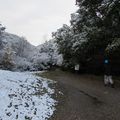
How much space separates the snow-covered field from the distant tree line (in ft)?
17.4

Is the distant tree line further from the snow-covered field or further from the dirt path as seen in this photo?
the snow-covered field

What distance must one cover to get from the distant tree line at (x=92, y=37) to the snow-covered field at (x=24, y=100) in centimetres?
530

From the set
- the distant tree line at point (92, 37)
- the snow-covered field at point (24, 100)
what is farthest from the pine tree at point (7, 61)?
the snow-covered field at point (24, 100)

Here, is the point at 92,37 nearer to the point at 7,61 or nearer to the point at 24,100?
the point at 24,100

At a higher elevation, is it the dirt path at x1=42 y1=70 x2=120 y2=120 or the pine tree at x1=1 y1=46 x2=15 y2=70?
the pine tree at x1=1 y1=46 x2=15 y2=70

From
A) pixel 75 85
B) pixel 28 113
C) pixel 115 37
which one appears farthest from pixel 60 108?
pixel 115 37

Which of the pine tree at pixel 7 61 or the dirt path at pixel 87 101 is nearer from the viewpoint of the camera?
the dirt path at pixel 87 101

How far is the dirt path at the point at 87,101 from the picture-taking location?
12.9 meters

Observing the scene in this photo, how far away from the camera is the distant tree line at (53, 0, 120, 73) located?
804 inches

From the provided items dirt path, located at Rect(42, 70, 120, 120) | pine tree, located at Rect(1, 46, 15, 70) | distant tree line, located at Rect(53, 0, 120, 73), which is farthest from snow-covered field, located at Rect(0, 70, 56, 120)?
pine tree, located at Rect(1, 46, 15, 70)

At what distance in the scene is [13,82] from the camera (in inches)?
638

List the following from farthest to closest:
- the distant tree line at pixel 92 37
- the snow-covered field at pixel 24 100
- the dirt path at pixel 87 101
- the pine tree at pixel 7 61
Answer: the pine tree at pixel 7 61 < the distant tree line at pixel 92 37 < the dirt path at pixel 87 101 < the snow-covered field at pixel 24 100

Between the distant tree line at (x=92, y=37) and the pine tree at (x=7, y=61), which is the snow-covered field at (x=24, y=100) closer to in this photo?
the distant tree line at (x=92, y=37)

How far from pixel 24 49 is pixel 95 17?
48282 mm
